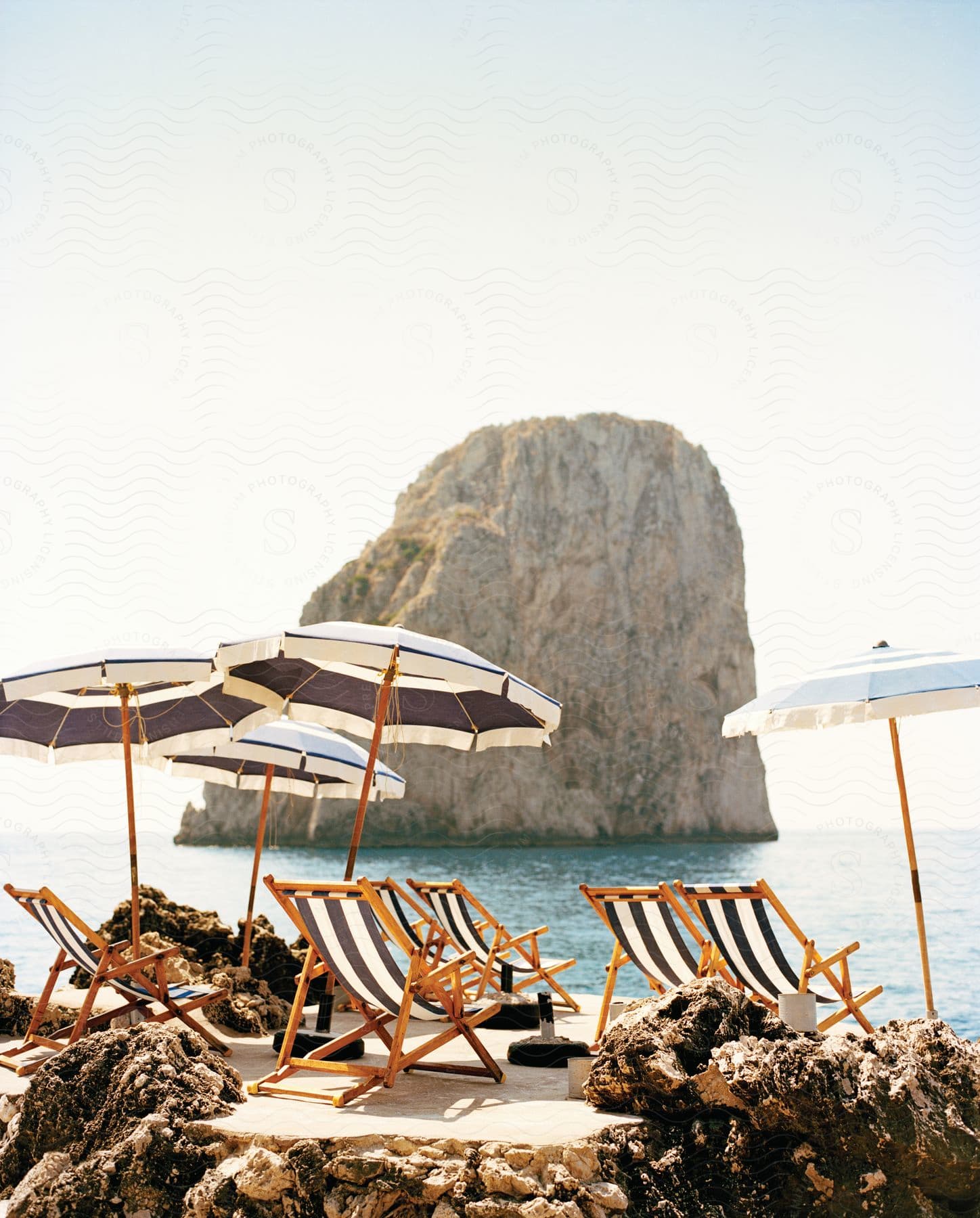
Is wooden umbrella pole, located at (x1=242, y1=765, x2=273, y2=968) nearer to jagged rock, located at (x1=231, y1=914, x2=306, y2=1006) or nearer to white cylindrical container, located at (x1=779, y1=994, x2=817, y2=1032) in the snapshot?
jagged rock, located at (x1=231, y1=914, x2=306, y2=1006)

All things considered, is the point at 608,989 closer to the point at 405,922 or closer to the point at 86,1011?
the point at 405,922

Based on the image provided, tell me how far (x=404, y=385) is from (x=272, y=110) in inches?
225

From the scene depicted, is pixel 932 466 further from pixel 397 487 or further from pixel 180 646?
pixel 397 487

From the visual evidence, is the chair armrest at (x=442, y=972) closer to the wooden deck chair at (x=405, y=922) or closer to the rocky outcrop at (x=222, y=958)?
the wooden deck chair at (x=405, y=922)

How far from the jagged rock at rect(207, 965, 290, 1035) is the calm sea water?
269 centimetres

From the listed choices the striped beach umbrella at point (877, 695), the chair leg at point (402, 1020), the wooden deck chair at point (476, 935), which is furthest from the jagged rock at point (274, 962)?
the striped beach umbrella at point (877, 695)

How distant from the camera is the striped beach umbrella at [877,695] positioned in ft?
13.4

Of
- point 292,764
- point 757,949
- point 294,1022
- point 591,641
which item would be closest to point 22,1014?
point 292,764

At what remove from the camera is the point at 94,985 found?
4.09 meters

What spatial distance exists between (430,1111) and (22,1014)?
2735mm

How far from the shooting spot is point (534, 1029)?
16.9 ft

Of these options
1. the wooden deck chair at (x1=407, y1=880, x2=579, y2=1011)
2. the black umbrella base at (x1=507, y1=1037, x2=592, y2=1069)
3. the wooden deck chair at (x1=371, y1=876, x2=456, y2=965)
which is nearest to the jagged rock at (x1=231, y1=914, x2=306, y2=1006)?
the wooden deck chair at (x1=407, y1=880, x2=579, y2=1011)

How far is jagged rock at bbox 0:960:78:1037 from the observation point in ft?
16.0

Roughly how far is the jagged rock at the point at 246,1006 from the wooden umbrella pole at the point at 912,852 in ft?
10.2
